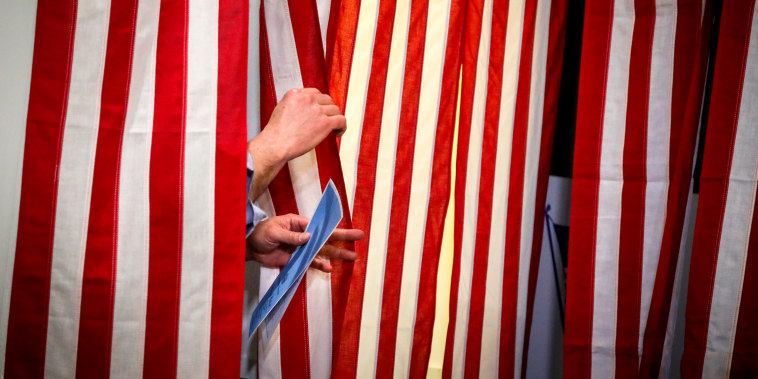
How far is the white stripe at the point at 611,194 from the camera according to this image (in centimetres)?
135

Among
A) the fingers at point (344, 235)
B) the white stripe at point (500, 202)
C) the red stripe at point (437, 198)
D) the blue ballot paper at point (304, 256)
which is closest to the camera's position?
the blue ballot paper at point (304, 256)

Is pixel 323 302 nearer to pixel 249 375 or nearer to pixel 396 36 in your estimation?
pixel 249 375

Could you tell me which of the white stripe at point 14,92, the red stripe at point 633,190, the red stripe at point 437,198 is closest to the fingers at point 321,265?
the red stripe at point 437,198

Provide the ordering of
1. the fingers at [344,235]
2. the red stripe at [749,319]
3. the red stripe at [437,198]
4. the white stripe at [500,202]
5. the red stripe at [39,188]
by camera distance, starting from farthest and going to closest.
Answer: the white stripe at [500,202]
the red stripe at [437,198]
the red stripe at [749,319]
the fingers at [344,235]
the red stripe at [39,188]

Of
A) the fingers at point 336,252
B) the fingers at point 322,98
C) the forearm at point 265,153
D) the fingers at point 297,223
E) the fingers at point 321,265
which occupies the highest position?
the fingers at point 322,98

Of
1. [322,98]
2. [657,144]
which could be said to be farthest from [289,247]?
[657,144]

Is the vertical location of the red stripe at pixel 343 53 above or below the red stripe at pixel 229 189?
above

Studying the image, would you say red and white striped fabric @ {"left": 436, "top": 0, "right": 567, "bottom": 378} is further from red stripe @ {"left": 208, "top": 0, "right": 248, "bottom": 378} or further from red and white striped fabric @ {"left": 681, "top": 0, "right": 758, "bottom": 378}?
red stripe @ {"left": 208, "top": 0, "right": 248, "bottom": 378}

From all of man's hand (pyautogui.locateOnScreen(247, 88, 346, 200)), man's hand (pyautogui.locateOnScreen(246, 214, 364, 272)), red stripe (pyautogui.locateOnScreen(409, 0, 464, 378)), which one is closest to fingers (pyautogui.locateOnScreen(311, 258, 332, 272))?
man's hand (pyautogui.locateOnScreen(246, 214, 364, 272))

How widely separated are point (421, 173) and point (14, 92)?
2.88 ft

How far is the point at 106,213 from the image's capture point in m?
0.90

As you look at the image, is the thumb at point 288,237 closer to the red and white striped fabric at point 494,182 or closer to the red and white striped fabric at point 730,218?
the red and white striped fabric at point 494,182

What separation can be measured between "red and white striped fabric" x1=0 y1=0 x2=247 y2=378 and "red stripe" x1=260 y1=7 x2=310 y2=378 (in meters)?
0.19

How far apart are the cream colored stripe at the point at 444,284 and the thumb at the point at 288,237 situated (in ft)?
1.73
